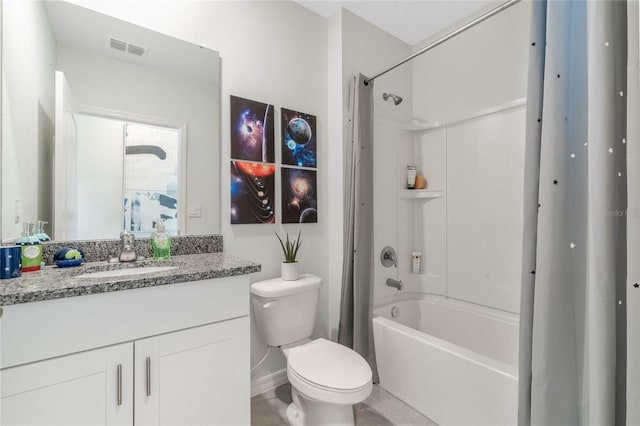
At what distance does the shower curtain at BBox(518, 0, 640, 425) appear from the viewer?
2.79ft

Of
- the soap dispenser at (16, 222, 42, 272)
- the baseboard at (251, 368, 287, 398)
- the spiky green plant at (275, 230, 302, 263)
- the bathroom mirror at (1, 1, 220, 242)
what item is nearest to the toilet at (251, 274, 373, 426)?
the spiky green plant at (275, 230, 302, 263)

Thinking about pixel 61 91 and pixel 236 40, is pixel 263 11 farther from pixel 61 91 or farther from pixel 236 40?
pixel 61 91

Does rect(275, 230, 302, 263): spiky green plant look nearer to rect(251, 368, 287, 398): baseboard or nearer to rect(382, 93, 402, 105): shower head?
rect(251, 368, 287, 398): baseboard

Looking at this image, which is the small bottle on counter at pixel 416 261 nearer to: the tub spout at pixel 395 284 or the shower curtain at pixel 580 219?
the tub spout at pixel 395 284

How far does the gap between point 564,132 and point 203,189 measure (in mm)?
1633

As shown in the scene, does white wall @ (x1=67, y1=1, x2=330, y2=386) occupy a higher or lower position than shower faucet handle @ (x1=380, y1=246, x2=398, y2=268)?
higher

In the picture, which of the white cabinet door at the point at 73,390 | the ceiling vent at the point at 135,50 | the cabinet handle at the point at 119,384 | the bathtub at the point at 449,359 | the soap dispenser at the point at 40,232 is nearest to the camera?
the white cabinet door at the point at 73,390

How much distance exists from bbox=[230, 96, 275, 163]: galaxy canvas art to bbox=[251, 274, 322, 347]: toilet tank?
2.57ft

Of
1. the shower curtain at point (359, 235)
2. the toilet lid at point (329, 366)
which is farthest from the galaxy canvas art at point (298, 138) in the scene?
the toilet lid at point (329, 366)

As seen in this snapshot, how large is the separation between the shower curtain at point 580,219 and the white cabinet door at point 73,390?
1.37m

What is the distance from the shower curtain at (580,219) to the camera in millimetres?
851

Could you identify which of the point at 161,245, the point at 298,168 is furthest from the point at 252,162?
the point at 161,245

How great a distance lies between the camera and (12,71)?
113cm

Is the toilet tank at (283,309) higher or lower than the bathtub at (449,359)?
higher
